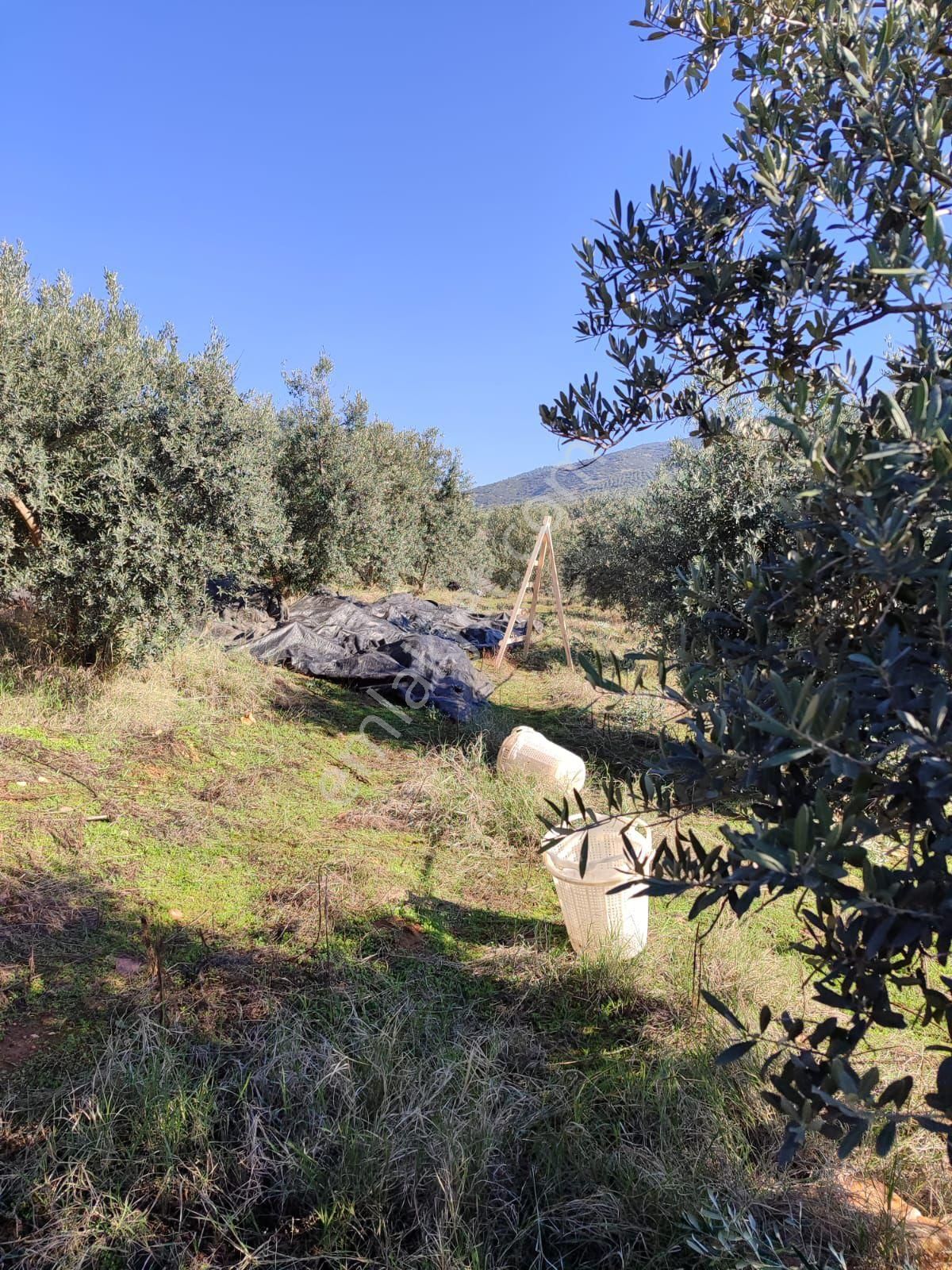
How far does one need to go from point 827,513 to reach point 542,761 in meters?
4.88

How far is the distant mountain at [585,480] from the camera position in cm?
1082

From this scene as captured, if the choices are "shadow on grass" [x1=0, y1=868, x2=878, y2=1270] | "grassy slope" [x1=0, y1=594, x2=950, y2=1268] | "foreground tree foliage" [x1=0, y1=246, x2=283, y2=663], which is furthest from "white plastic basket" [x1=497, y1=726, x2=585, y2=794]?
"foreground tree foliage" [x1=0, y1=246, x2=283, y2=663]

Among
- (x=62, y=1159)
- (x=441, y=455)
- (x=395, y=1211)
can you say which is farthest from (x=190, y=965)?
(x=441, y=455)

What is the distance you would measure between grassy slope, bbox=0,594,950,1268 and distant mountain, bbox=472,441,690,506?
219cm

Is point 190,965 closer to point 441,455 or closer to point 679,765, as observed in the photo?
point 679,765

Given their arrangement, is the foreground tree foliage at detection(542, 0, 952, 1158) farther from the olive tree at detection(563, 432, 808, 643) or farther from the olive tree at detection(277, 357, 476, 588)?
the olive tree at detection(277, 357, 476, 588)

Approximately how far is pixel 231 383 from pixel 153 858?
4.97 meters

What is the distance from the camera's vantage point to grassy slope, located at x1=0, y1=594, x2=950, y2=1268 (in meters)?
2.14

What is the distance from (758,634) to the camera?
4.83 feet

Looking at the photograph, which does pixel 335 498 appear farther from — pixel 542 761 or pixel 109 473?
pixel 542 761

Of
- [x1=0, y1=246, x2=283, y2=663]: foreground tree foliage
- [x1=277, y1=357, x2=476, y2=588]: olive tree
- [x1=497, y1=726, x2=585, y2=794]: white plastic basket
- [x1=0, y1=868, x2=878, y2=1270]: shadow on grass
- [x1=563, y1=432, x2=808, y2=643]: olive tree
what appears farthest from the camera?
[x1=277, y1=357, x2=476, y2=588]: olive tree

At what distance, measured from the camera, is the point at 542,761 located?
607 cm

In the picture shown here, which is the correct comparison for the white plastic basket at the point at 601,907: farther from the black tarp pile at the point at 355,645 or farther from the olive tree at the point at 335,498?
the olive tree at the point at 335,498

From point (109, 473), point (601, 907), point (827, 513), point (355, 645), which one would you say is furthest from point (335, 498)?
point (827, 513)
